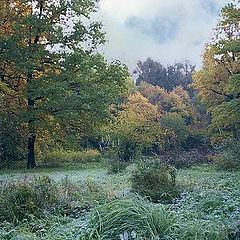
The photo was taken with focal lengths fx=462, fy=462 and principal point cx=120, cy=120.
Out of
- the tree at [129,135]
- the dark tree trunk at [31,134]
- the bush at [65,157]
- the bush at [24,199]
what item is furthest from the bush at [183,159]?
the bush at [24,199]

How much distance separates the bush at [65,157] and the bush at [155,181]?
506 inches

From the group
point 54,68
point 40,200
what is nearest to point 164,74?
point 54,68

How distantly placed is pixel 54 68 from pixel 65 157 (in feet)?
17.0

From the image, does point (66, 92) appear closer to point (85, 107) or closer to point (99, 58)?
point (85, 107)

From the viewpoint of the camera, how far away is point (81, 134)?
79.5 feet

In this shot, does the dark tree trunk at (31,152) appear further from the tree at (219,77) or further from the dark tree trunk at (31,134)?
the tree at (219,77)

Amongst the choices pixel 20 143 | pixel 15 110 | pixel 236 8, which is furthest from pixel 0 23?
pixel 236 8

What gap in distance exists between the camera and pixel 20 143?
2283 centimetres

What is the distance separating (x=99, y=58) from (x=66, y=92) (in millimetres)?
2759

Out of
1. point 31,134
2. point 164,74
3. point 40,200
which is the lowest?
point 40,200

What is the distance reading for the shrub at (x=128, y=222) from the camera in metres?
5.37

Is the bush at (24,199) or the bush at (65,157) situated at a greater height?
the bush at (24,199)

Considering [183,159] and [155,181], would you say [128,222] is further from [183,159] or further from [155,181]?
[183,159]

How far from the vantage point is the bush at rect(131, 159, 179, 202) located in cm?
948
